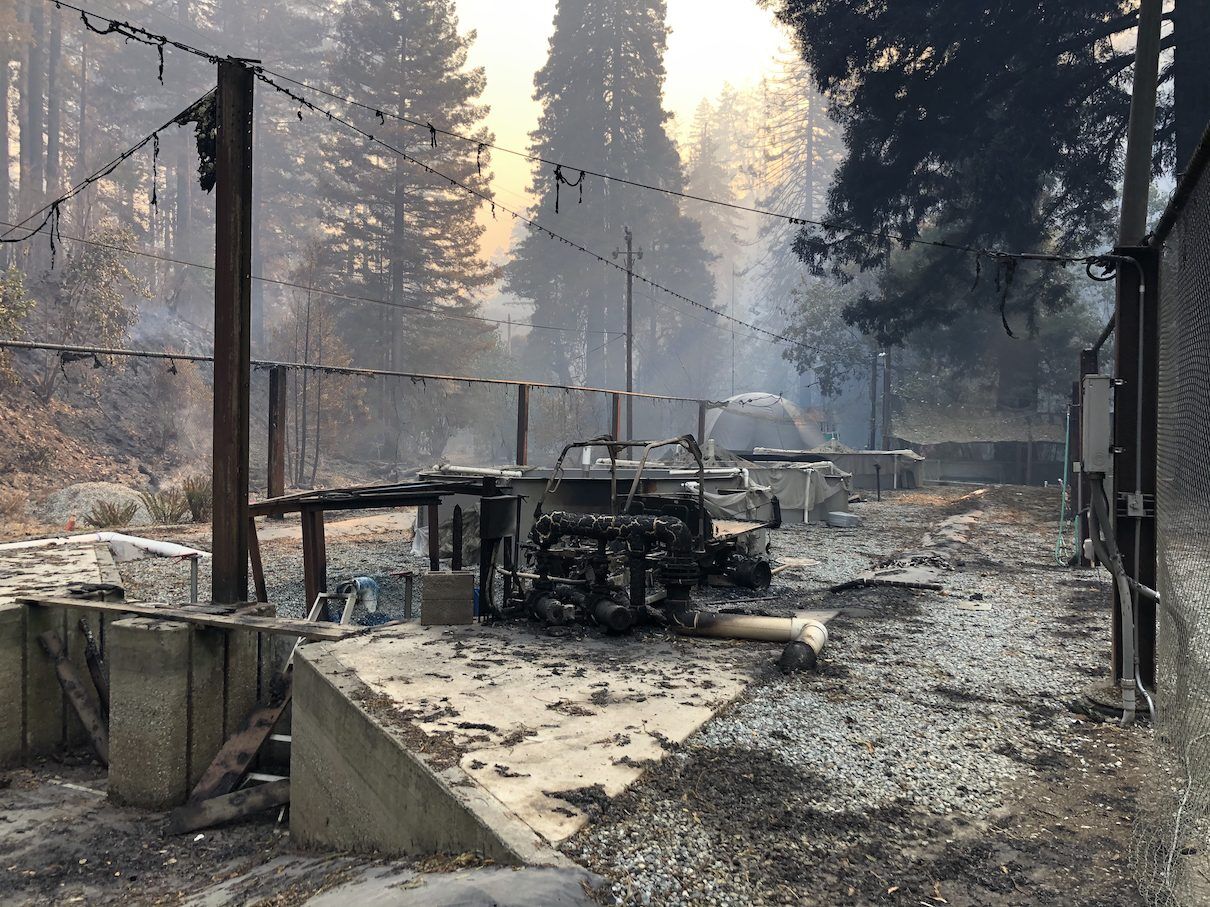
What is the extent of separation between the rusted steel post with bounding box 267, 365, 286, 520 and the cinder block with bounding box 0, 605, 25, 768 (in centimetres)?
720

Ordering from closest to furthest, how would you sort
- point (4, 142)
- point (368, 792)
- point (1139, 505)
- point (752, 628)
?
point (368, 792) → point (1139, 505) → point (752, 628) → point (4, 142)

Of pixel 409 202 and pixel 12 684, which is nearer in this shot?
pixel 12 684

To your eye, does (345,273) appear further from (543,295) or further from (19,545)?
(19,545)

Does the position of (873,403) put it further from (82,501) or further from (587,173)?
(82,501)

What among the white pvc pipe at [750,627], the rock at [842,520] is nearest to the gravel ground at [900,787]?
the white pvc pipe at [750,627]

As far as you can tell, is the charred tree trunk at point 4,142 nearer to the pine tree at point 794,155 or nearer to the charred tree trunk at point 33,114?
the charred tree trunk at point 33,114

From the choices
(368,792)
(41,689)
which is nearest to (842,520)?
(41,689)

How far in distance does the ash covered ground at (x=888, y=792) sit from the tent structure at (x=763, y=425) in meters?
34.2

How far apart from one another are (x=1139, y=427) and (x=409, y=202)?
42.8m

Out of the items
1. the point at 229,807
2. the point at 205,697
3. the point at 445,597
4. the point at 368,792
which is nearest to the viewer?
the point at 368,792

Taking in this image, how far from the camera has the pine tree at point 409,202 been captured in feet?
143

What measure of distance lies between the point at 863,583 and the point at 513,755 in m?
7.48

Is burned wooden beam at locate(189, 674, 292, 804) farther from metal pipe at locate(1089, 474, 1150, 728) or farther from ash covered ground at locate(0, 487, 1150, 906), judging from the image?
metal pipe at locate(1089, 474, 1150, 728)

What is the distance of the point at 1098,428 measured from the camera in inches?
214
